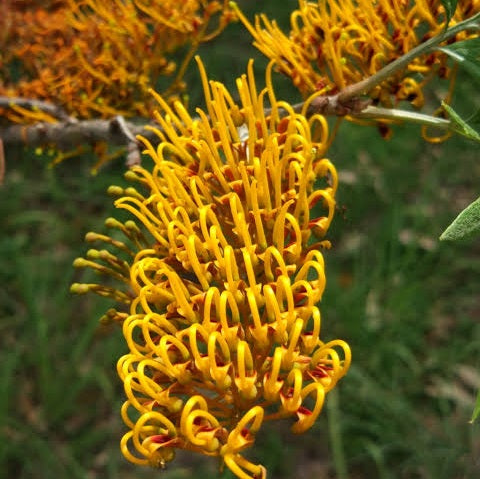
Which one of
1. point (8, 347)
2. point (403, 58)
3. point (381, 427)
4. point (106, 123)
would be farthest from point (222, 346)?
point (8, 347)

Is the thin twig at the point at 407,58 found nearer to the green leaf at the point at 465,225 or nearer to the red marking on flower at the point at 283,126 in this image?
the red marking on flower at the point at 283,126

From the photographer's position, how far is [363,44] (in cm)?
60

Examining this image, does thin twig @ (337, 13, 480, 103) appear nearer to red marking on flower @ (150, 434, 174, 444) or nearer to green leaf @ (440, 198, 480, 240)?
green leaf @ (440, 198, 480, 240)

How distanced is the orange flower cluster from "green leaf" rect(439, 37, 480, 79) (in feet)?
0.99

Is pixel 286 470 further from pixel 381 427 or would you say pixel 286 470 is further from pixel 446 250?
pixel 446 250

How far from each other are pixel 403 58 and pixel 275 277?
8.5 inches

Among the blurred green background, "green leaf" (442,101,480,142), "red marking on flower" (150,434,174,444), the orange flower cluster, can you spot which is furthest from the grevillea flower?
the blurred green background

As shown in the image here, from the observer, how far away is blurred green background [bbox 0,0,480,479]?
51.9 inches

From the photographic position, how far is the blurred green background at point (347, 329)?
132 centimetres

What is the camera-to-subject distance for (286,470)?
1.33 meters

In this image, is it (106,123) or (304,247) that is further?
(106,123)

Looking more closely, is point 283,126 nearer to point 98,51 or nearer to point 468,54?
point 468,54

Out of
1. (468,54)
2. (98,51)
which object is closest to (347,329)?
(98,51)

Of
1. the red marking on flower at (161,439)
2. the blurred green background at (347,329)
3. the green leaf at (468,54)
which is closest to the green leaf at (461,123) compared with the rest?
the green leaf at (468,54)
